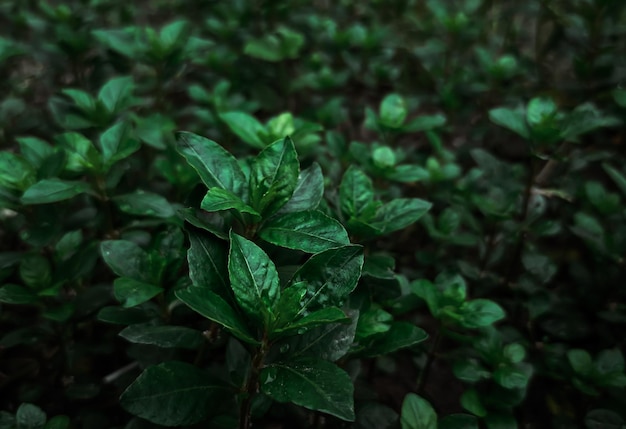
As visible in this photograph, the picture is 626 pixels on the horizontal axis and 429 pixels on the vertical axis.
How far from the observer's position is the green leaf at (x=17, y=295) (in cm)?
131

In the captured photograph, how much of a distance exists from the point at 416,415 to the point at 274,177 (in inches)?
25.3

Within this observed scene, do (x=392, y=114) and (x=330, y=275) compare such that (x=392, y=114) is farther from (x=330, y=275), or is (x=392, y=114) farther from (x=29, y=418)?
(x=29, y=418)

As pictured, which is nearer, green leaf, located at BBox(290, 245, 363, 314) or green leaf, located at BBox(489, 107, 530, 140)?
green leaf, located at BBox(290, 245, 363, 314)

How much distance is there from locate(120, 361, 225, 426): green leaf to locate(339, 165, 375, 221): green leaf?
52 cm

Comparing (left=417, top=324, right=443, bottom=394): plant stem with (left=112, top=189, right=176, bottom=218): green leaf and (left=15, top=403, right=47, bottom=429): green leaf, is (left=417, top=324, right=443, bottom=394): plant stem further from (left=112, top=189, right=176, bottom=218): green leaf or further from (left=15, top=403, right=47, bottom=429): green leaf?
(left=15, top=403, right=47, bottom=429): green leaf

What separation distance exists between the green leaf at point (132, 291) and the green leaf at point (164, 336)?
66 millimetres

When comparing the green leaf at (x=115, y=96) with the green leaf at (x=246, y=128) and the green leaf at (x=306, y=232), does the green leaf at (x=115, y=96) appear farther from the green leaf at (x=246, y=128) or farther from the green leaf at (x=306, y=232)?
the green leaf at (x=306, y=232)

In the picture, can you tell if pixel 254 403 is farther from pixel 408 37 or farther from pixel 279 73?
pixel 408 37

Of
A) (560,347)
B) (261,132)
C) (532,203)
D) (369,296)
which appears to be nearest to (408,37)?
(532,203)

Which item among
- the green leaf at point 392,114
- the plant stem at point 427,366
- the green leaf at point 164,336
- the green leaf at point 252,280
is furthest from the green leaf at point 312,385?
the green leaf at point 392,114

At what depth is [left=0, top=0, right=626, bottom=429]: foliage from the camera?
3.81 ft

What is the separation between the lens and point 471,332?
6.17 ft

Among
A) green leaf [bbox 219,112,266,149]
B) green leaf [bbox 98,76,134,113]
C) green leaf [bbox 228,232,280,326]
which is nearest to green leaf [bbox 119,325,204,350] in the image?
green leaf [bbox 228,232,280,326]

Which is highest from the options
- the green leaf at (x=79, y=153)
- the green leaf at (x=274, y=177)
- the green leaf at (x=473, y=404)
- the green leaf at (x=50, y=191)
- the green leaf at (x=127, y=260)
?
the green leaf at (x=274, y=177)
